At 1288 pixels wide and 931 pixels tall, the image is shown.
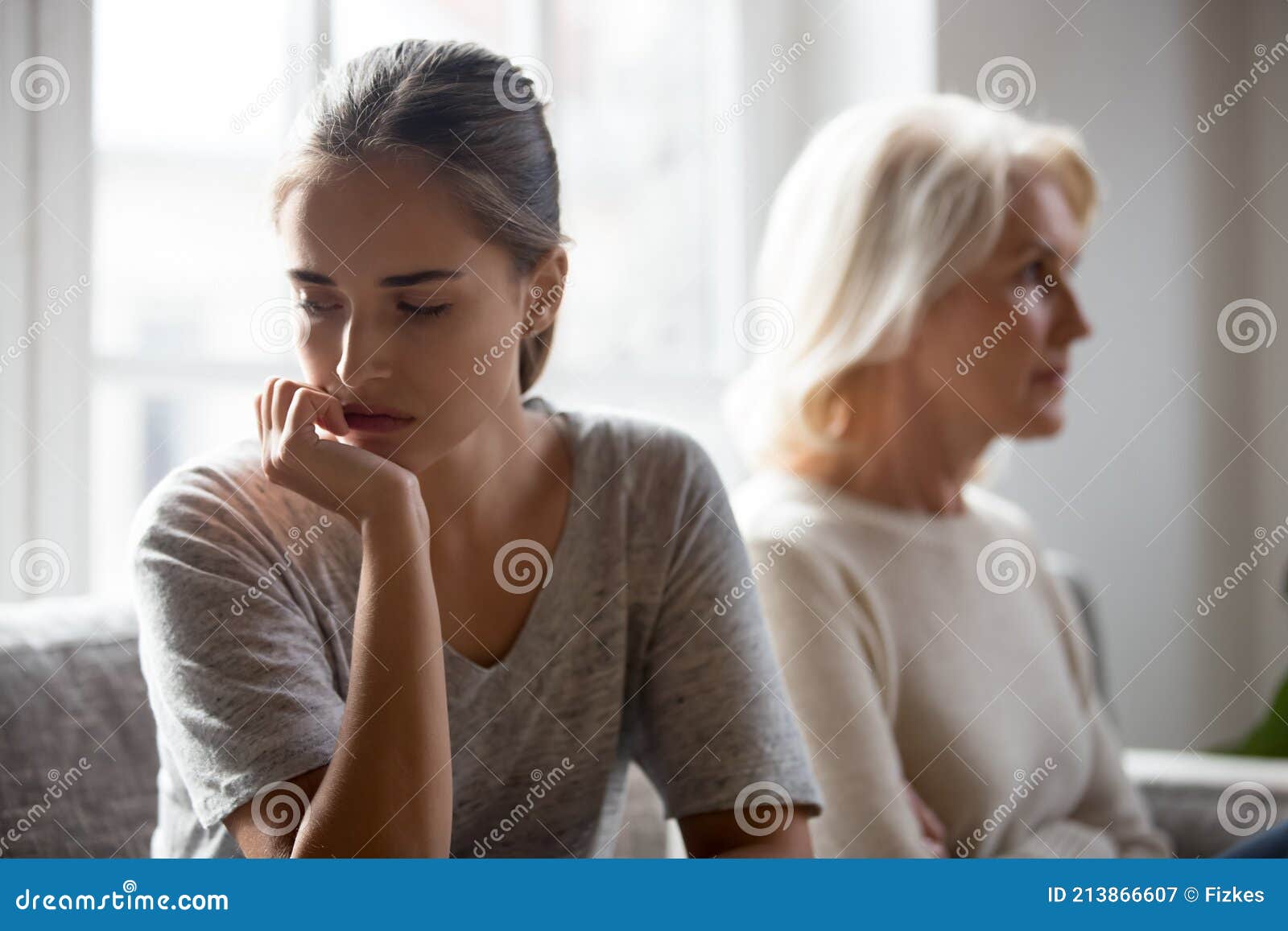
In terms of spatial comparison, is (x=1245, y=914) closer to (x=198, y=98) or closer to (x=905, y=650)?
(x=905, y=650)

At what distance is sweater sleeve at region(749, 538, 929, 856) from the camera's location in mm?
867

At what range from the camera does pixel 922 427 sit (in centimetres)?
106

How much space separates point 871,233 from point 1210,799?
81 cm

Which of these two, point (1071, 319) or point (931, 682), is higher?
point (1071, 319)

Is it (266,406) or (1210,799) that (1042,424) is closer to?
(1210,799)

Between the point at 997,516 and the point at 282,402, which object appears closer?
the point at 282,402

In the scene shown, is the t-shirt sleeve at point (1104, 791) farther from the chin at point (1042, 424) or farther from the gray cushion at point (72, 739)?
the gray cushion at point (72, 739)

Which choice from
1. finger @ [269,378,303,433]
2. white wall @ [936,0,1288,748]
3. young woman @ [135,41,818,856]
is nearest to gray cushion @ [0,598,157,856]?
young woman @ [135,41,818,856]

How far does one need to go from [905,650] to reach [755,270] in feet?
1.45

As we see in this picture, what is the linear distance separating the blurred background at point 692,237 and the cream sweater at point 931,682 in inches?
9.6

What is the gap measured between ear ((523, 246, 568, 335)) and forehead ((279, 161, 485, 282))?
2.4 inches

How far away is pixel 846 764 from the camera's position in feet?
2.85

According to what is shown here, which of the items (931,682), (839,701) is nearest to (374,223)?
(839,701)

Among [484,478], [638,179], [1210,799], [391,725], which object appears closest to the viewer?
[391,725]
